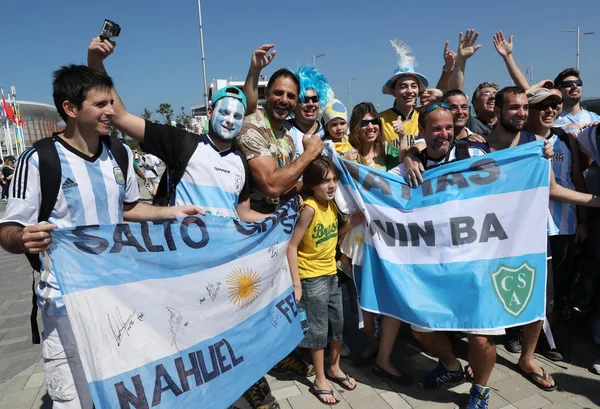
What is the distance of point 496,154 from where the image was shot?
3.07 m

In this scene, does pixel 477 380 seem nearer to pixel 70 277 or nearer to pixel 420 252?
pixel 420 252

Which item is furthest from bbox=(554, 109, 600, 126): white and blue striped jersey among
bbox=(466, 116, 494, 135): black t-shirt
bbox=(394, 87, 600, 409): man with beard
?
bbox=(394, 87, 600, 409): man with beard

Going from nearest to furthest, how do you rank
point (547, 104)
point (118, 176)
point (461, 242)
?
1. point (118, 176)
2. point (461, 242)
3. point (547, 104)

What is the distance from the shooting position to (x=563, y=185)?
3.48 m

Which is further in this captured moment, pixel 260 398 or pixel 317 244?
pixel 317 244

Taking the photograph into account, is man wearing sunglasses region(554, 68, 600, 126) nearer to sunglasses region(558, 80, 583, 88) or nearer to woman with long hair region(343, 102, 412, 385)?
sunglasses region(558, 80, 583, 88)

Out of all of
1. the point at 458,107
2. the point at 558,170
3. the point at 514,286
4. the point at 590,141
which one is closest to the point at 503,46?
the point at 458,107

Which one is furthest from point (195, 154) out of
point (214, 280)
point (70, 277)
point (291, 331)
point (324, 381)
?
point (324, 381)

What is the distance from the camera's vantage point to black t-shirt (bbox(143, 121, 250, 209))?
265 cm

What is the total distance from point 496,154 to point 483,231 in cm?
61

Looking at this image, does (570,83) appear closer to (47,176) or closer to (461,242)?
(461,242)

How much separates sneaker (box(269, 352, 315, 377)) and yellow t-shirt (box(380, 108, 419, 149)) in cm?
222

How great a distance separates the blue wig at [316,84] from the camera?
369cm

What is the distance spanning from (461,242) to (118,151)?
246 centimetres
